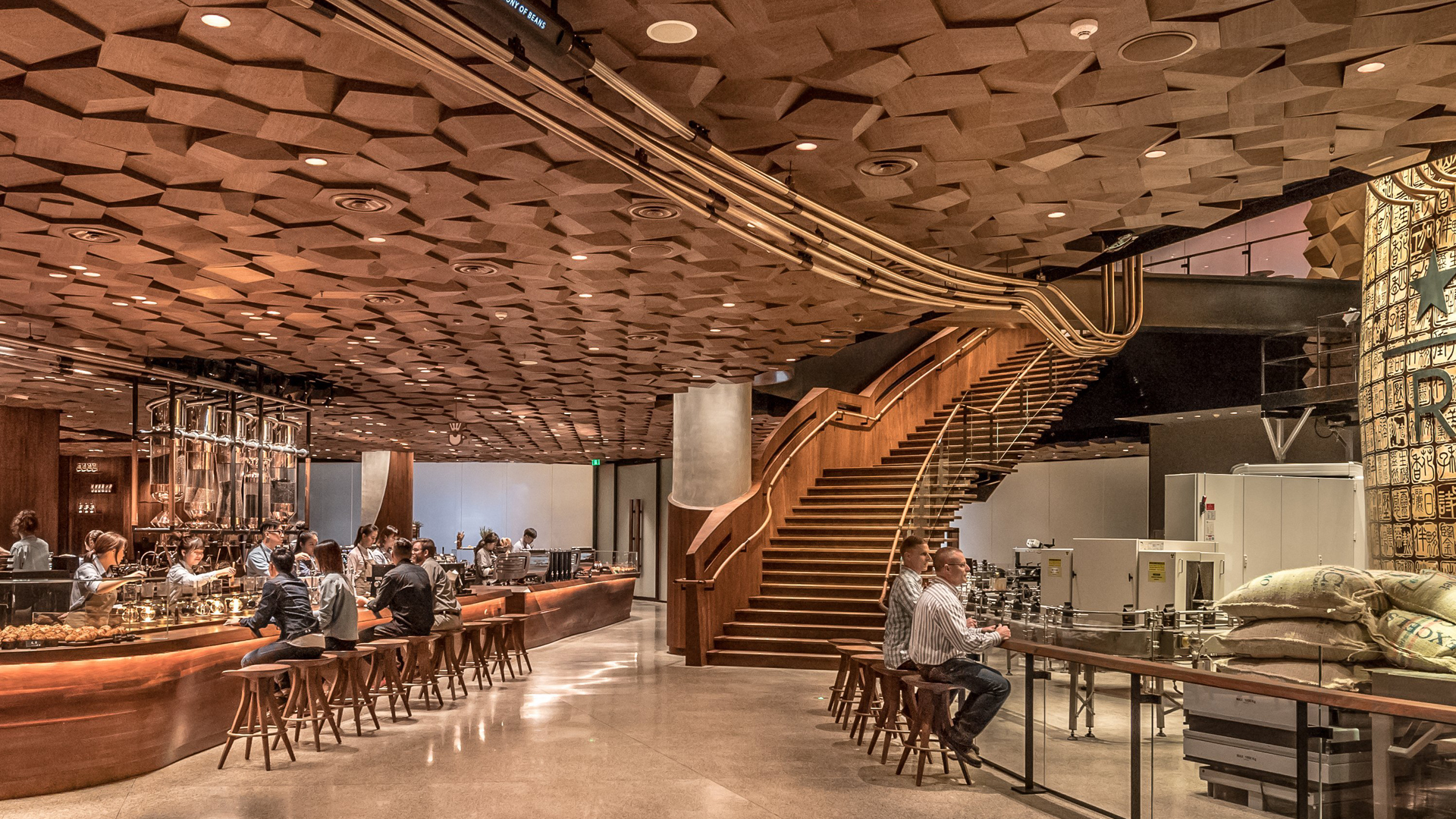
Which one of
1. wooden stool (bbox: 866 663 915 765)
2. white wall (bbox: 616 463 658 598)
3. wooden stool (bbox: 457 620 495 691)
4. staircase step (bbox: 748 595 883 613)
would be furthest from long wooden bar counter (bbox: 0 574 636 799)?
white wall (bbox: 616 463 658 598)

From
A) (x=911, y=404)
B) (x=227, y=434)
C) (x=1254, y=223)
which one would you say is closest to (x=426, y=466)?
(x=911, y=404)

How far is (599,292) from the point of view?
837cm

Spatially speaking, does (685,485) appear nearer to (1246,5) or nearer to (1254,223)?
(1254,223)

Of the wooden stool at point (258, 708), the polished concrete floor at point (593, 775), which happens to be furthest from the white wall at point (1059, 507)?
the wooden stool at point (258, 708)

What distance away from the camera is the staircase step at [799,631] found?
11500mm

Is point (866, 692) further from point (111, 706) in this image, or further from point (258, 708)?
point (111, 706)

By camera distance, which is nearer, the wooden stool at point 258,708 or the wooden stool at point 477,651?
the wooden stool at point 258,708

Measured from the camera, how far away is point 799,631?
38.8ft

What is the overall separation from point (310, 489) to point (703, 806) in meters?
26.5

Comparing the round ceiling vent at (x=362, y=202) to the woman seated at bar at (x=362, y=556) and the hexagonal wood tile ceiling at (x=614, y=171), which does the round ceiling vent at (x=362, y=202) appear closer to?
the hexagonal wood tile ceiling at (x=614, y=171)

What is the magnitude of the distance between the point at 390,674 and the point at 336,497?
72.7ft

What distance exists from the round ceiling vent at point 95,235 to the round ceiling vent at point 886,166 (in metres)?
4.66

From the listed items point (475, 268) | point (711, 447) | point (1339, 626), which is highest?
point (475, 268)

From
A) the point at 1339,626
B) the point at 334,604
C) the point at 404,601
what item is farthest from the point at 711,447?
the point at 1339,626
